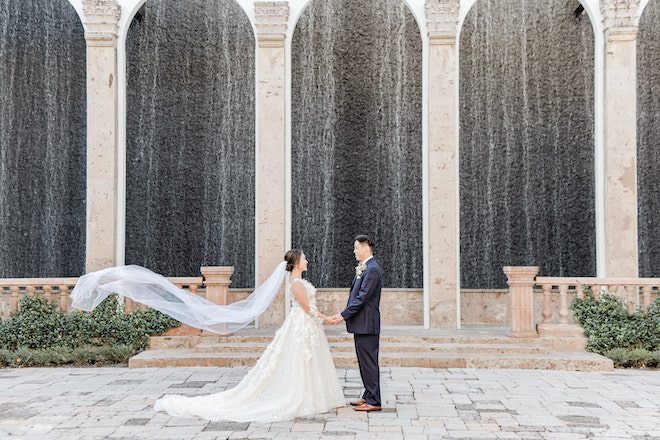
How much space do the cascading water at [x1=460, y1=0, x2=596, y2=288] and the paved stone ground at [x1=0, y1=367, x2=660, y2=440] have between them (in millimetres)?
5174

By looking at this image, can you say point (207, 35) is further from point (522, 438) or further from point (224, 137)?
point (522, 438)

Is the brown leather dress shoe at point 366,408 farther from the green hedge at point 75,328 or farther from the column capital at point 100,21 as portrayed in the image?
the column capital at point 100,21

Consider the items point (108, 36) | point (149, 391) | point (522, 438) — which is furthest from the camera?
point (108, 36)

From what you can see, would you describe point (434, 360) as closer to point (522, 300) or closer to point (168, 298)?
point (522, 300)

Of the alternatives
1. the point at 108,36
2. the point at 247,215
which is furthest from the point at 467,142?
the point at 108,36

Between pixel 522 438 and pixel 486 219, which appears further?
pixel 486 219

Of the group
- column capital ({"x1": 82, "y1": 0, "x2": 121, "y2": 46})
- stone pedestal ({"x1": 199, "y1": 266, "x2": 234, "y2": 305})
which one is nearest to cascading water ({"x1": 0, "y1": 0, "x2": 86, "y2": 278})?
column capital ({"x1": 82, "y1": 0, "x2": 121, "y2": 46})

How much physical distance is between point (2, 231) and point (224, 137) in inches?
211

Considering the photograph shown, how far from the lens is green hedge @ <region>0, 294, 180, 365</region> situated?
31.5 ft

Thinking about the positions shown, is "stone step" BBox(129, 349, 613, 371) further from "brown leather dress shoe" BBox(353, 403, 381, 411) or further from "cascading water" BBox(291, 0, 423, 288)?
"cascading water" BBox(291, 0, 423, 288)

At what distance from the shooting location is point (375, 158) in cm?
1407

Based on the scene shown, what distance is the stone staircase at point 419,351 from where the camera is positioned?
8859mm

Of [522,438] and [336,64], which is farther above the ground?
[336,64]

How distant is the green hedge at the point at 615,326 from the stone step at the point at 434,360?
1.43ft
